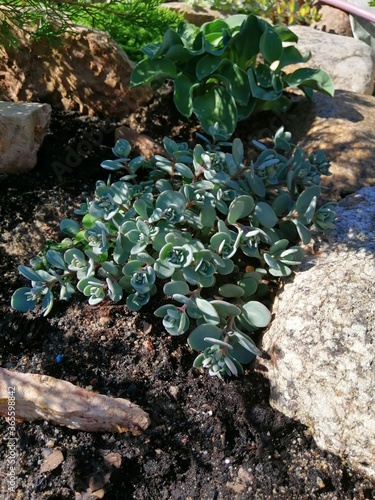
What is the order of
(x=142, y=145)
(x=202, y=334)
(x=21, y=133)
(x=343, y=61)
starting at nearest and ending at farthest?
(x=202, y=334)
(x=21, y=133)
(x=142, y=145)
(x=343, y=61)

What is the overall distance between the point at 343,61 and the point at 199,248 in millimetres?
2209

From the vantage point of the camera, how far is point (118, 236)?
1.86m

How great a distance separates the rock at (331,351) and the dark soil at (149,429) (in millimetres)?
71

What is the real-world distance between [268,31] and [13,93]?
4.44ft

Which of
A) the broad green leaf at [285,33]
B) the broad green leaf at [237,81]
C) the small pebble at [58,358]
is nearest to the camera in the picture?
the small pebble at [58,358]

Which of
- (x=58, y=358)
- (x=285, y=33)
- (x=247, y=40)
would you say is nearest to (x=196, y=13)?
(x=285, y=33)

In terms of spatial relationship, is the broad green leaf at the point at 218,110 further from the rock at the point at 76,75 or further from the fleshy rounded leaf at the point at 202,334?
the fleshy rounded leaf at the point at 202,334

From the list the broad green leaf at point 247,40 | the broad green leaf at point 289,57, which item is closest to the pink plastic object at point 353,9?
the broad green leaf at point 289,57

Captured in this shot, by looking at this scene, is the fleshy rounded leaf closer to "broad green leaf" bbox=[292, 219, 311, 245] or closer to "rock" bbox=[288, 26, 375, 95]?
"broad green leaf" bbox=[292, 219, 311, 245]

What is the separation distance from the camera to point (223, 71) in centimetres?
262

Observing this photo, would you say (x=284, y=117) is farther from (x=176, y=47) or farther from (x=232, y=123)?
(x=176, y=47)

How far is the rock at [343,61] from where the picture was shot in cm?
328

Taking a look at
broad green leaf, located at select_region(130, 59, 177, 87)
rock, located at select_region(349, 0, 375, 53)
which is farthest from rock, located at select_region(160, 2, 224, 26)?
→ broad green leaf, located at select_region(130, 59, 177, 87)

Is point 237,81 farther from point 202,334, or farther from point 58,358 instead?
point 58,358
